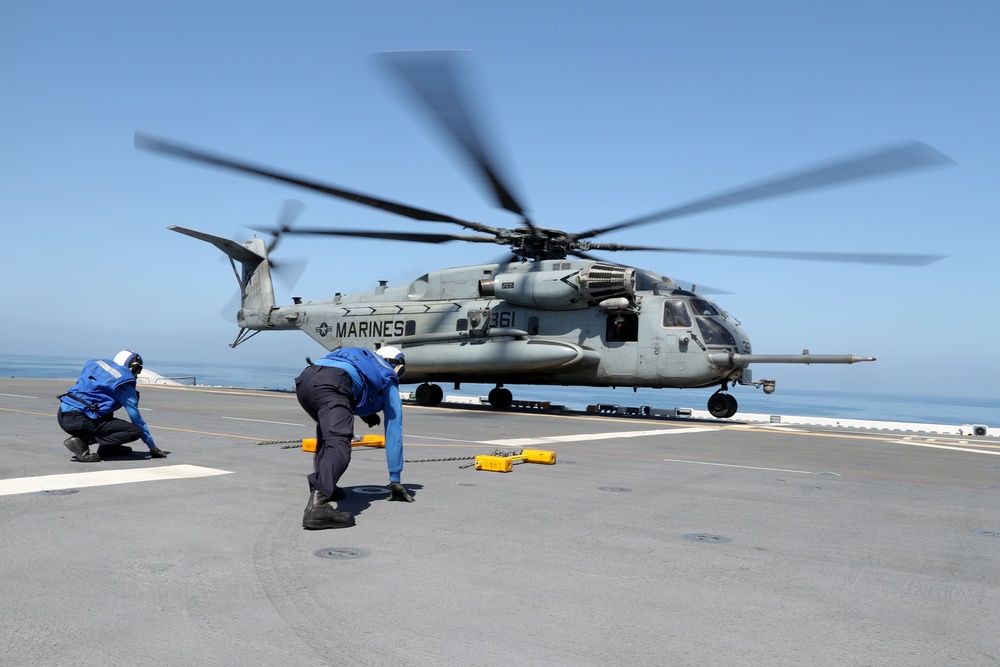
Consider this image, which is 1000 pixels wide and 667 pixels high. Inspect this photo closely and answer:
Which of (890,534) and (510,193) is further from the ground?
(510,193)

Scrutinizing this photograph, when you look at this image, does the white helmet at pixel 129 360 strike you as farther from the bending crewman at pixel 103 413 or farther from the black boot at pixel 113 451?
the black boot at pixel 113 451

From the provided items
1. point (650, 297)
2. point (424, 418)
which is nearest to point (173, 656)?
point (424, 418)

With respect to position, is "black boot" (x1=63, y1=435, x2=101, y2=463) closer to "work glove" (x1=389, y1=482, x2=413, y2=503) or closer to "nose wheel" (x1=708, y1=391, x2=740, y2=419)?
"work glove" (x1=389, y1=482, x2=413, y2=503)

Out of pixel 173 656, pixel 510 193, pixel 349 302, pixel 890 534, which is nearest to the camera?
pixel 173 656

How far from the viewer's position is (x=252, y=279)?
30156 millimetres

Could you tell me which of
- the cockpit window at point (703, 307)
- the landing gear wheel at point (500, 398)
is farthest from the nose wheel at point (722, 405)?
the landing gear wheel at point (500, 398)

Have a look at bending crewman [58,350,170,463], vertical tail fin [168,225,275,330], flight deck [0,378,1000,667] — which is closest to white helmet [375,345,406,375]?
flight deck [0,378,1000,667]

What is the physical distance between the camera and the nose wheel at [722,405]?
2212cm

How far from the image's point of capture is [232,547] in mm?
4766

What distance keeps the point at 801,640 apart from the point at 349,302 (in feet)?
81.1

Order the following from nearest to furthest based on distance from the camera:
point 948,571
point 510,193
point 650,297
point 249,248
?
point 948,571, point 510,193, point 650,297, point 249,248

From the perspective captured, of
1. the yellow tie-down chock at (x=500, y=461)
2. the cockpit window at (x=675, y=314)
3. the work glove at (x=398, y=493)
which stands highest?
the cockpit window at (x=675, y=314)

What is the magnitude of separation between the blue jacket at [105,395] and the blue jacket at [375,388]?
3801 mm

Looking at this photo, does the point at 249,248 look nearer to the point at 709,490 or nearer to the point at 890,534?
the point at 709,490
